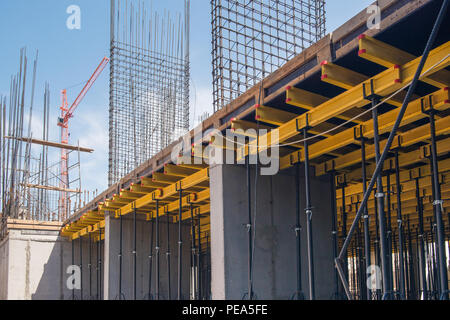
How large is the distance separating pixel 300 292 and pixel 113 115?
22.6 m

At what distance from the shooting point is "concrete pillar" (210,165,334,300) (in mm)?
11727

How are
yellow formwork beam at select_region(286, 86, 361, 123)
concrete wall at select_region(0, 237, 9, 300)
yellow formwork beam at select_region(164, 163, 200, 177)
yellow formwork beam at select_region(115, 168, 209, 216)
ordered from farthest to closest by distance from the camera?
concrete wall at select_region(0, 237, 9, 300) → yellow formwork beam at select_region(164, 163, 200, 177) → yellow formwork beam at select_region(115, 168, 209, 216) → yellow formwork beam at select_region(286, 86, 361, 123)

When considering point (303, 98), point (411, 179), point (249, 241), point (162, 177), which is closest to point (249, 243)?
point (249, 241)

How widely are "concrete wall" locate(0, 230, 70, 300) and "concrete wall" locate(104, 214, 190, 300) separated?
6791 millimetres

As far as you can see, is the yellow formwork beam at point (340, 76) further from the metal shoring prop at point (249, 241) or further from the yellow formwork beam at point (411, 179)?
the yellow formwork beam at point (411, 179)

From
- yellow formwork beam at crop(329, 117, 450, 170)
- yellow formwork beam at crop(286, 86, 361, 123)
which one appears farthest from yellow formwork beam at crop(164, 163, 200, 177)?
yellow formwork beam at crop(286, 86, 361, 123)

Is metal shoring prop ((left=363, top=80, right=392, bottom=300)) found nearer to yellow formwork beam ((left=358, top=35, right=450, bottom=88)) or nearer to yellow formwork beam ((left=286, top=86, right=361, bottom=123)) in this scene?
yellow formwork beam ((left=358, top=35, right=450, bottom=88))

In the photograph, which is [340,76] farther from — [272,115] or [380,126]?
[272,115]

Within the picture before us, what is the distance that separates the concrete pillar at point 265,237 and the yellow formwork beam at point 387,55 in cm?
493

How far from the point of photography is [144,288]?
2064cm

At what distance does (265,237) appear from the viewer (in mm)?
12156
